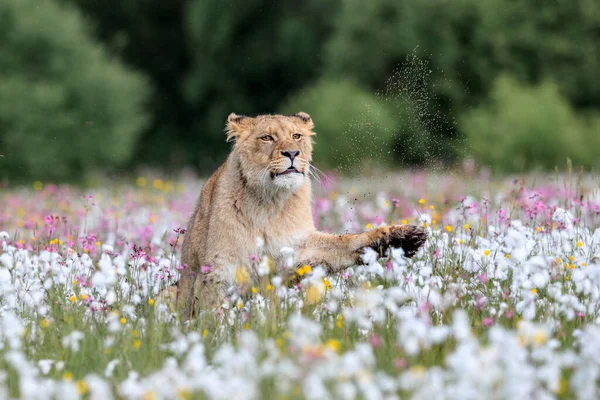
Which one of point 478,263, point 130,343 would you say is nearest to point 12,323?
point 130,343

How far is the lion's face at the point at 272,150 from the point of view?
7.36 metres

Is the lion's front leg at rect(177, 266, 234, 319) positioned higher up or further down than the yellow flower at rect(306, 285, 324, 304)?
higher up

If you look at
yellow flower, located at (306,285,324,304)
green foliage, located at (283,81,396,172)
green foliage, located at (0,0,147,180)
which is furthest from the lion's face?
green foliage, located at (0,0,147,180)

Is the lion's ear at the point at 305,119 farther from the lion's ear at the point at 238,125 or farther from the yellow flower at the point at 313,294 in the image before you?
the yellow flower at the point at 313,294

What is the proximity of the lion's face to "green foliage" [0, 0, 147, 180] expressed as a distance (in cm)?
1944

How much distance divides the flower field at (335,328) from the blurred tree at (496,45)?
27.5 meters

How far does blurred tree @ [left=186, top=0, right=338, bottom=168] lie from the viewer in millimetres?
43688

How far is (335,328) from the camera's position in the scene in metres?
5.58

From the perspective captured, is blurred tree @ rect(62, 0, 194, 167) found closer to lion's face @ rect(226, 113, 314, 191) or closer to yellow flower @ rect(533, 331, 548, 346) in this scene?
lion's face @ rect(226, 113, 314, 191)

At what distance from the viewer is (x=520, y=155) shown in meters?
25.3

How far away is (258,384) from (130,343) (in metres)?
1.37

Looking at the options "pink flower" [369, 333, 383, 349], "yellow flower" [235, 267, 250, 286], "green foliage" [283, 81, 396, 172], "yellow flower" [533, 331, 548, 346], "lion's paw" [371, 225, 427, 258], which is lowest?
"yellow flower" [533, 331, 548, 346]

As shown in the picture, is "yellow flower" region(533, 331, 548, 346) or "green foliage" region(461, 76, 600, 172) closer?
"yellow flower" region(533, 331, 548, 346)

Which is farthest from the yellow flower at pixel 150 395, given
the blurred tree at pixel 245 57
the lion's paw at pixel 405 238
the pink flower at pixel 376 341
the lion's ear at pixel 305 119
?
the blurred tree at pixel 245 57
